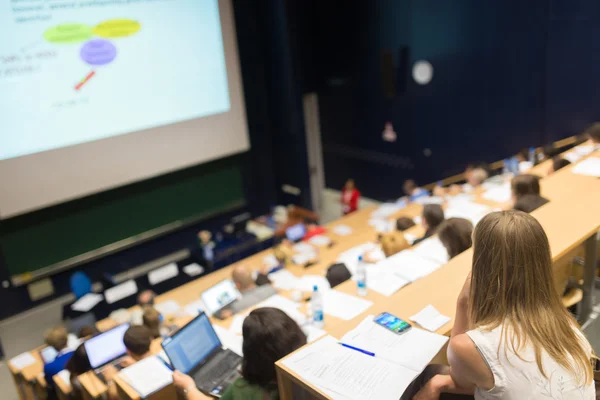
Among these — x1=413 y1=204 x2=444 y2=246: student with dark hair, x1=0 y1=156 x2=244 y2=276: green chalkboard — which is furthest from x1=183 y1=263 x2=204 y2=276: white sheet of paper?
x1=413 y1=204 x2=444 y2=246: student with dark hair

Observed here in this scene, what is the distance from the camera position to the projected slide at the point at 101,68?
18.1 ft

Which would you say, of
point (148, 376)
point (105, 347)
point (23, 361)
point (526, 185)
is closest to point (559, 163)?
point (526, 185)

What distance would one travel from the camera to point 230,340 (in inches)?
133

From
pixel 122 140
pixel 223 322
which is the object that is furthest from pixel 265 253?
pixel 223 322

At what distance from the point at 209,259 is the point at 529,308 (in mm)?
5290

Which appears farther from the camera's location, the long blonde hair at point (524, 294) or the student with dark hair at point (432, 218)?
the student with dark hair at point (432, 218)

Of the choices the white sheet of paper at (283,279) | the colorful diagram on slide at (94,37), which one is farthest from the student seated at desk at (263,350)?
the colorful diagram on slide at (94,37)

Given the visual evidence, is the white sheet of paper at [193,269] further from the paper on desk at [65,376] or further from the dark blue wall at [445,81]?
the dark blue wall at [445,81]

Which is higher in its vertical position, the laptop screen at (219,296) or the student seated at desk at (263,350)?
the student seated at desk at (263,350)

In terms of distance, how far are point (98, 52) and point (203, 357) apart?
424cm

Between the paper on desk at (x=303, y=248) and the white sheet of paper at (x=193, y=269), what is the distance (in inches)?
49.5

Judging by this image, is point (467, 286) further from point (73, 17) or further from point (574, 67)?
point (73, 17)

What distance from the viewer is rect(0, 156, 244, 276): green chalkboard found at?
19.9 ft

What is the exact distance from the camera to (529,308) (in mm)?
1758
